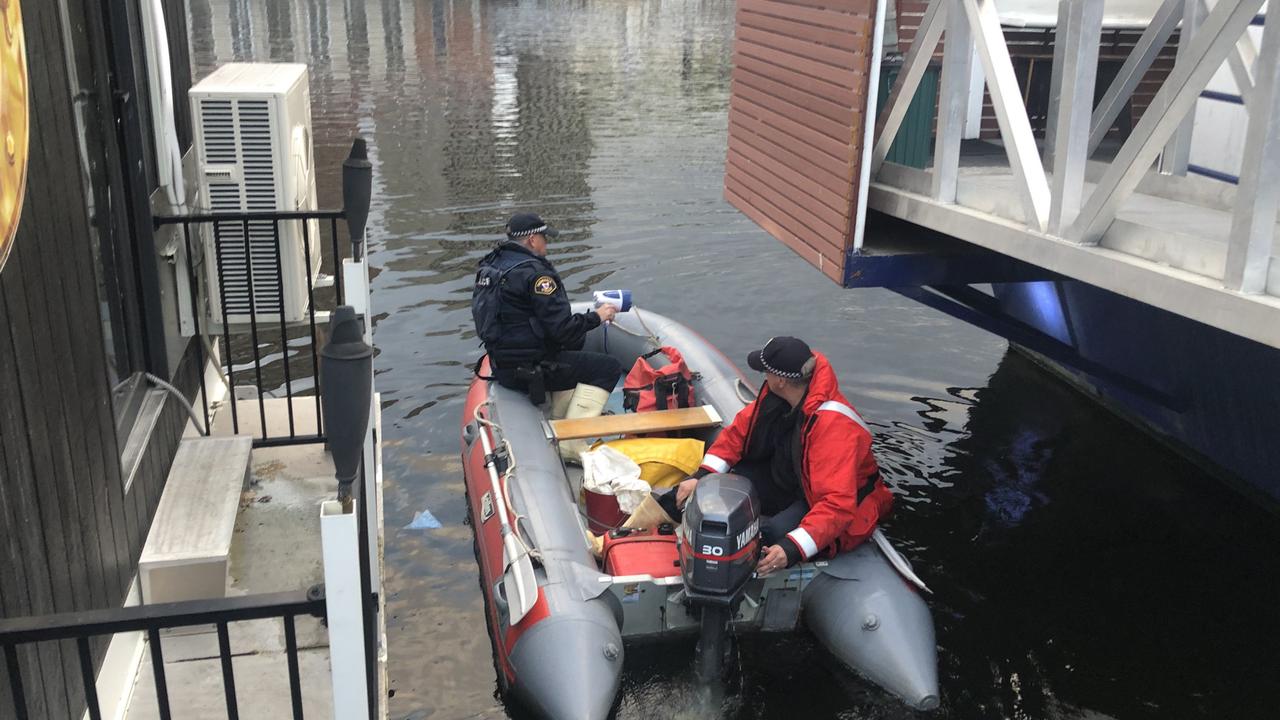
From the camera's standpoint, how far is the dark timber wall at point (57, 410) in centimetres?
308

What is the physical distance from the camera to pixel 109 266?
4.94 m

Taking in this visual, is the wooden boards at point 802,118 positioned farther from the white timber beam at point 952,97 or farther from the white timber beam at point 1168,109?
the white timber beam at point 1168,109

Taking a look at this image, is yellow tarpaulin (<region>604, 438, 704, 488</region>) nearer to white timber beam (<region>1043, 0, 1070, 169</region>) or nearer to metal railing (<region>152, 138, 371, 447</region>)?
metal railing (<region>152, 138, 371, 447</region>)

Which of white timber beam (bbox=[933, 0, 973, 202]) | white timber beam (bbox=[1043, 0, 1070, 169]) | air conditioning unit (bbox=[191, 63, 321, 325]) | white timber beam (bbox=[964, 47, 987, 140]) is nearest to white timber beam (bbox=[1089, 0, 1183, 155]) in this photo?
white timber beam (bbox=[1043, 0, 1070, 169])

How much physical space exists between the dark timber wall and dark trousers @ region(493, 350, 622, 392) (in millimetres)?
2834

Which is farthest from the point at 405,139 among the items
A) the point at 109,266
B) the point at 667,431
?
the point at 109,266

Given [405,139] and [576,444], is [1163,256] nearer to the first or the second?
[576,444]

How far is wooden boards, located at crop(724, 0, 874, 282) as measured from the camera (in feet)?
20.1

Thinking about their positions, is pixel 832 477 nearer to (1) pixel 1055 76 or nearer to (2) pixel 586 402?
(2) pixel 586 402

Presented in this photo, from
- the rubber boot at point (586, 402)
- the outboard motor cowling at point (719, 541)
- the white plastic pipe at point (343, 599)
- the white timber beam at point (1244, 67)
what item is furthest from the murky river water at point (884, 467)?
the white plastic pipe at point (343, 599)

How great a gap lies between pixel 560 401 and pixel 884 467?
101 inches

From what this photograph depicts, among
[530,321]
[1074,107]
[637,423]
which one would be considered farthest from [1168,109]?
[530,321]

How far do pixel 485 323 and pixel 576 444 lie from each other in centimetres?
100

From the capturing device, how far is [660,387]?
7336 mm
